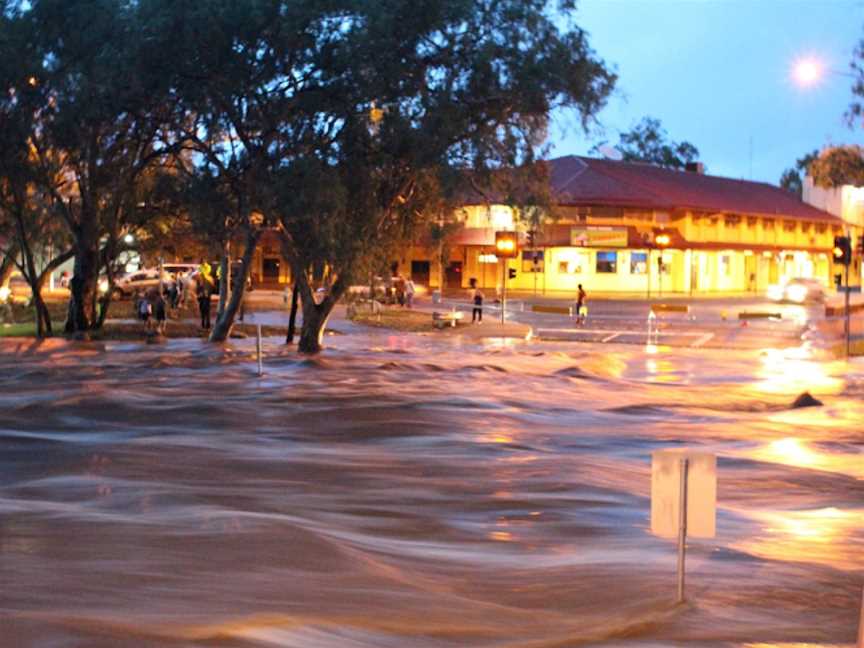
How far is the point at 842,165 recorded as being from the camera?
37.7 metres

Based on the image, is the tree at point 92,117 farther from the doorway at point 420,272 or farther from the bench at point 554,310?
the doorway at point 420,272

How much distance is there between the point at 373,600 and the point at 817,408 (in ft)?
56.0

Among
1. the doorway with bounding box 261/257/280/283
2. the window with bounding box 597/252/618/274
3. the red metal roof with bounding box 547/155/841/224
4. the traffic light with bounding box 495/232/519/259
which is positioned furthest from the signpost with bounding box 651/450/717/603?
the doorway with bounding box 261/257/280/283

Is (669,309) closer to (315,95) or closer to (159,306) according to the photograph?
(159,306)

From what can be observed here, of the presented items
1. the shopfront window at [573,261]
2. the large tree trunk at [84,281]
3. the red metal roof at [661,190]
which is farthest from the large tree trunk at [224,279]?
the shopfront window at [573,261]

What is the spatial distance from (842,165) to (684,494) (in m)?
31.0

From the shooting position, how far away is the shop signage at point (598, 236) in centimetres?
8244

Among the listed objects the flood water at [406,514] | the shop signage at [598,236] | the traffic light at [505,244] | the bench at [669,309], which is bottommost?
the flood water at [406,514]

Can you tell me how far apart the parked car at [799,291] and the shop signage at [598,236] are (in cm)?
1046

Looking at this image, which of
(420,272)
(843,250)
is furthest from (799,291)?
(843,250)

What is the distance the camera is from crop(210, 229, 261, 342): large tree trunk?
1407 inches

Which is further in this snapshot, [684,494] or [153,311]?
[153,311]

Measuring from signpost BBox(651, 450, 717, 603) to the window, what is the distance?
76001mm

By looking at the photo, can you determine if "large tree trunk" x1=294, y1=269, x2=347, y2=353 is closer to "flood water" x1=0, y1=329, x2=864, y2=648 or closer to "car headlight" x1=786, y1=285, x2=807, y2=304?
"flood water" x1=0, y1=329, x2=864, y2=648
